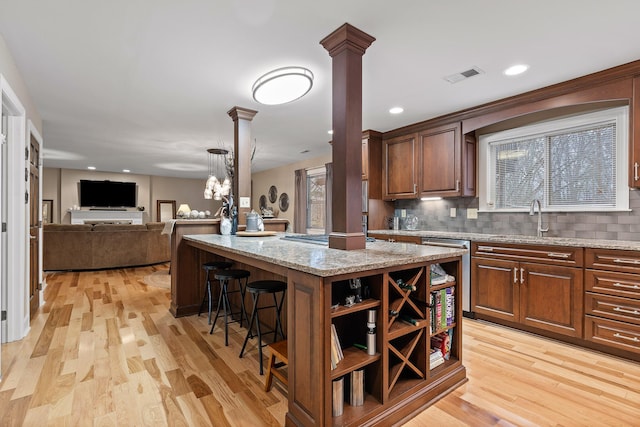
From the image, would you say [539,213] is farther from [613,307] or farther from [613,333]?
[613,333]

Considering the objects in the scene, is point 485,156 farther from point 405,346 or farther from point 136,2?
point 136,2

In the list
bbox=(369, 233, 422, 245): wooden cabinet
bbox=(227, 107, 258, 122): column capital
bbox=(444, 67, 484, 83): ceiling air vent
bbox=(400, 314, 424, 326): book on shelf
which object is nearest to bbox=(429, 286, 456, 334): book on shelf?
bbox=(400, 314, 424, 326): book on shelf

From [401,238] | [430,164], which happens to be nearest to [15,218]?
[401,238]

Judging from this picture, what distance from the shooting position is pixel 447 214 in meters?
4.22

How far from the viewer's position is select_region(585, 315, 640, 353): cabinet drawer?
235 cm

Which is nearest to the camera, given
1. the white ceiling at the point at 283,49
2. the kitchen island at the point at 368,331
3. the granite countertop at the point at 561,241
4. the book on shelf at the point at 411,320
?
the kitchen island at the point at 368,331

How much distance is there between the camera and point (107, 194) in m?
9.49

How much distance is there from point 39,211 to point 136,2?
3.06 m

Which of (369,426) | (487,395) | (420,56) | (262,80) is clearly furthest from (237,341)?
(420,56)

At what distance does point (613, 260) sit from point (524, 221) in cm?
110

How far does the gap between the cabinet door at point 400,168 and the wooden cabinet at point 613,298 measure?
2045 mm

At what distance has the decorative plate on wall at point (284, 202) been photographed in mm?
8180

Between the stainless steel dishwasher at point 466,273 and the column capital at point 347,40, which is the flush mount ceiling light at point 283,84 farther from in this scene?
the stainless steel dishwasher at point 466,273

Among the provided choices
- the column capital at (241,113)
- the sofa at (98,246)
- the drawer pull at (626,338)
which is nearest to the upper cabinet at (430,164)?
the drawer pull at (626,338)
